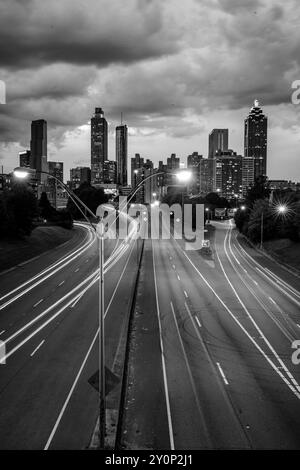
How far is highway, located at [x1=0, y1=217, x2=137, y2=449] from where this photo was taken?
14797mm

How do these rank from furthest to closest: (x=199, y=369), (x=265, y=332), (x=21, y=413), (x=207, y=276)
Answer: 1. (x=207, y=276)
2. (x=265, y=332)
3. (x=199, y=369)
4. (x=21, y=413)

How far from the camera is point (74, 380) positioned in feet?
61.7

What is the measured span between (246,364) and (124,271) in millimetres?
28787

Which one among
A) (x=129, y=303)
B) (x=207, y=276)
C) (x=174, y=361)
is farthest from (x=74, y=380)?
(x=207, y=276)

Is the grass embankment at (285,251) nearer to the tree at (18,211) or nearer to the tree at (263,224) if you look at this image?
the tree at (263,224)

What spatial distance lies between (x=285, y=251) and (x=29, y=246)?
36.8 m

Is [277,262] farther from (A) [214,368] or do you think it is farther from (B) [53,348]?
(B) [53,348]

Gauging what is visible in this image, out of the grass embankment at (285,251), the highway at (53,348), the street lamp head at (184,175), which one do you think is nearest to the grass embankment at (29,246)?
the highway at (53,348)

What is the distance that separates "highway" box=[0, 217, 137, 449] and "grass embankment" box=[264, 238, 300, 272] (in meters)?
20.3

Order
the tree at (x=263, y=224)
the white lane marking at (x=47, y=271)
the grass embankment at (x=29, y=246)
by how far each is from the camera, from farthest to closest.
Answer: the tree at (x=263, y=224) → the grass embankment at (x=29, y=246) → the white lane marking at (x=47, y=271)

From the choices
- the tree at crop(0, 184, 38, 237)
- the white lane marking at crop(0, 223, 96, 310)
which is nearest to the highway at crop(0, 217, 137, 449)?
the white lane marking at crop(0, 223, 96, 310)

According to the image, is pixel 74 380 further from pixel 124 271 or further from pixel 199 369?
pixel 124 271

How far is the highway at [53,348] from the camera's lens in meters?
14.8

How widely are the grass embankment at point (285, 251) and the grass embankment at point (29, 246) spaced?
110ft
